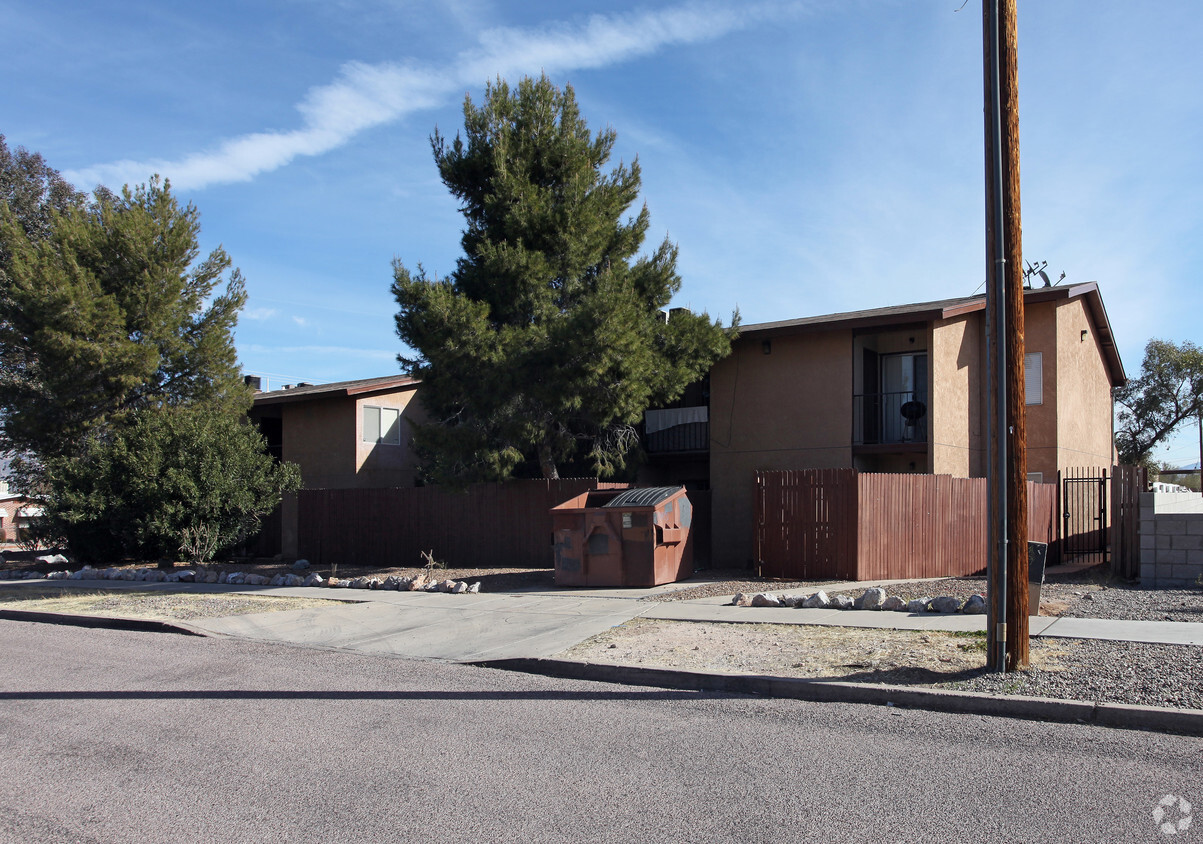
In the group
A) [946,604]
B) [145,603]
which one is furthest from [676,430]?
[145,603]

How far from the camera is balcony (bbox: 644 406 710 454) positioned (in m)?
22.4

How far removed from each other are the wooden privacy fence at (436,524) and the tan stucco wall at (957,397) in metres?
6.71

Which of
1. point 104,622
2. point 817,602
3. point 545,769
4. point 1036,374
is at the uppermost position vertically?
point 1036,374

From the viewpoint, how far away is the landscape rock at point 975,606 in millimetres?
10883

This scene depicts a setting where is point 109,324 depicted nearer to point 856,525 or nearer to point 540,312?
point 540,312

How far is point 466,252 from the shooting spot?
64.7 feet

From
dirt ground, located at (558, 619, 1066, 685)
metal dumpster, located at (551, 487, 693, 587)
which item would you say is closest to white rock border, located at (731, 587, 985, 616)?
dirt ground, located at (558, 619, 1066, 685)

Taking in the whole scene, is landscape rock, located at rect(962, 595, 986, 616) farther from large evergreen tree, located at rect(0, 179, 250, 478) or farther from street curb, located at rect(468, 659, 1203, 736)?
large evergreen tree, located at rect(0, 179, 250, 478)

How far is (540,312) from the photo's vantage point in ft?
60.0

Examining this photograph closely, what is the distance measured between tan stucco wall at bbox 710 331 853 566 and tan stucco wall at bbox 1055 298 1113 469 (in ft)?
20.3

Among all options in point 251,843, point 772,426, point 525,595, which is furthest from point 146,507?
point 251,843

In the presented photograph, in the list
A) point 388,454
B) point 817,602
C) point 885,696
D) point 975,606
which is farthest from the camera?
point 388,454

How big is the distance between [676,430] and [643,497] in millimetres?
7792

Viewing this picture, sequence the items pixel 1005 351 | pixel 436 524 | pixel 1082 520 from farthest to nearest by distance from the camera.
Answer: pixel 1082 520
pixel 436 524
pixel 1005 351
